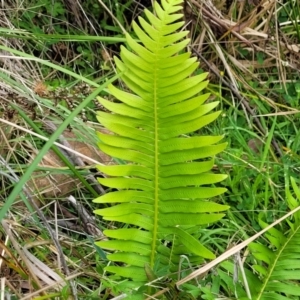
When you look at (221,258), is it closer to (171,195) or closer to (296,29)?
(171,195)

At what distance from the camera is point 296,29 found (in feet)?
6.52

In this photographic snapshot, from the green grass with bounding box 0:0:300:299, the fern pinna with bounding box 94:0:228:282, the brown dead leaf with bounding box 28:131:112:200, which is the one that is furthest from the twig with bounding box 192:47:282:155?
the fern pinna with bounding box 94:0:228:282

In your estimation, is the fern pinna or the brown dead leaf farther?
the brown dead leaf

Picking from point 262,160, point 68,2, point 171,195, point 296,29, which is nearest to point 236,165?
point 262,160

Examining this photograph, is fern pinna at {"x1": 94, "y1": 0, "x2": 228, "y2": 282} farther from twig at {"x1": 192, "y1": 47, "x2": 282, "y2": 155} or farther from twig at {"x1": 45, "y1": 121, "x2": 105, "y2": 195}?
twig at {"x1": 192, "y1": 47, "x2": 282, "y2": 155}

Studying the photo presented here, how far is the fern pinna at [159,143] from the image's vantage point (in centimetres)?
98

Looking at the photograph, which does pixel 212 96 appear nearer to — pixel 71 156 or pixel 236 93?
pixel 236 93

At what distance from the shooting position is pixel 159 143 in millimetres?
995

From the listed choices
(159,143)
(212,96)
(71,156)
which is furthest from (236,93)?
(159,143)

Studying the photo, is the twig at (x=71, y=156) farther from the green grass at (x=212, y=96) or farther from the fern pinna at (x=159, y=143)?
the fern pinna at (x=159, y=143)

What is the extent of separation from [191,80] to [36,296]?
1.68 ft

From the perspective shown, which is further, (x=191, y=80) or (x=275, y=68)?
(x=275, y=68)

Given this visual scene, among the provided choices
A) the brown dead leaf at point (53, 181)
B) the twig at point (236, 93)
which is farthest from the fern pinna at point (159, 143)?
the twig at point (236, 93)

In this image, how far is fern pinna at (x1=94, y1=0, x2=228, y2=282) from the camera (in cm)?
98
